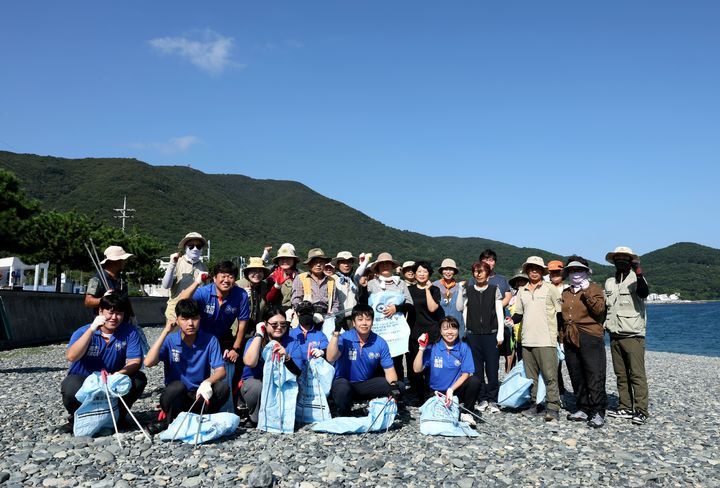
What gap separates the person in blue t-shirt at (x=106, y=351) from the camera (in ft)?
18.6

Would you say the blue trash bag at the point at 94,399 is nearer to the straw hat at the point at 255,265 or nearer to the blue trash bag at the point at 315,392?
the blue trash bag at the point at 315,392

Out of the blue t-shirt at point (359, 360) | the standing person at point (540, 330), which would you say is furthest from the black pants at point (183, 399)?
the standing person at point (540, 330)

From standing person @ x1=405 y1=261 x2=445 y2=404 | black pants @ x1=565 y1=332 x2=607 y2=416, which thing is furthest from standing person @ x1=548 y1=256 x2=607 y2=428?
standing person @ x1=405 y1=261 x2=445 y2=404

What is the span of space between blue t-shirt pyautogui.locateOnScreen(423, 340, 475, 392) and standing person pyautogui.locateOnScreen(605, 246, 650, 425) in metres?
1.91

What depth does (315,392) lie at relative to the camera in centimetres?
651

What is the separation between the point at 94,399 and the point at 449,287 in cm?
490

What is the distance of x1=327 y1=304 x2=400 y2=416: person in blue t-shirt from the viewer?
666 centimetres

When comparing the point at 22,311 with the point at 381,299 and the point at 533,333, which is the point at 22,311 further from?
the point at 533,333

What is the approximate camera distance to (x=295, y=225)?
15838 cm

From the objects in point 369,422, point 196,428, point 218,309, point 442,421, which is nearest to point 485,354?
point 442,421

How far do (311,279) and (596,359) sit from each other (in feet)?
12.9

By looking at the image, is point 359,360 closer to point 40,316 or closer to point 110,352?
point 110,352

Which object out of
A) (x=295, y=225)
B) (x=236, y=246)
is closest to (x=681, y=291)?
(x=295, y=225)

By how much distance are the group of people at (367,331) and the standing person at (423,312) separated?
18 mm
